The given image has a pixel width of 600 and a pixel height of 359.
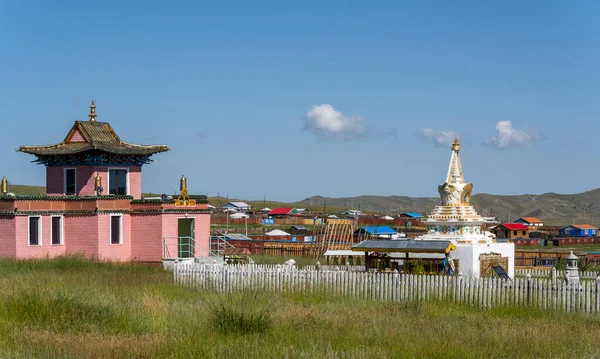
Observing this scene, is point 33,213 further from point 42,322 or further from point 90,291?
point 42,322

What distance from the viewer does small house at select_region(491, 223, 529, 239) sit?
91.2 m

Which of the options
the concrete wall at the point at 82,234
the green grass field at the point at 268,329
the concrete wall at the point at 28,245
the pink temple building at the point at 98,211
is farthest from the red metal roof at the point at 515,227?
the green grass field at the point at 268,329

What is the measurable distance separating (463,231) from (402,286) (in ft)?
33.2

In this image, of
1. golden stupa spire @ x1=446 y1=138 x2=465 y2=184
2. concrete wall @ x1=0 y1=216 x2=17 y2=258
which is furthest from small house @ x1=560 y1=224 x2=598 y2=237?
concrete wall @ x1=0 y1=216 x2=17 y2=258

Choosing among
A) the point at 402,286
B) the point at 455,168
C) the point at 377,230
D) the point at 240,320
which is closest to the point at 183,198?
the point at 455,168

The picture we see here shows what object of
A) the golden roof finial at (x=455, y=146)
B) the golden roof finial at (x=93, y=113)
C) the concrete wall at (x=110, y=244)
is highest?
the golden roof finial at (x=93, y=113)

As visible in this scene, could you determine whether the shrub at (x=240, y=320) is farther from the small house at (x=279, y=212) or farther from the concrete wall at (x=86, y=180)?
the small house at (x=279, y=212)

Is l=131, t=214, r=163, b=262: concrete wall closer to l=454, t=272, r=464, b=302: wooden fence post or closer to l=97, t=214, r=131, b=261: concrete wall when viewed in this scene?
l=97, t=214, r=131, b=261: concrete wall

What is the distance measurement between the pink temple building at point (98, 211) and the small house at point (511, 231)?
190 feet

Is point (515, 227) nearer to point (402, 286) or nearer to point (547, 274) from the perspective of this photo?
point (547, 274)

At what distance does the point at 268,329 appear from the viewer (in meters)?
17.5

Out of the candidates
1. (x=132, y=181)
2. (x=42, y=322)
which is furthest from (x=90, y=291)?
(x=132, y=181)

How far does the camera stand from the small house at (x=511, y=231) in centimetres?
9125

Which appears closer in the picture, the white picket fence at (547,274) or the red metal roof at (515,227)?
the white picket fence at (547,274)
